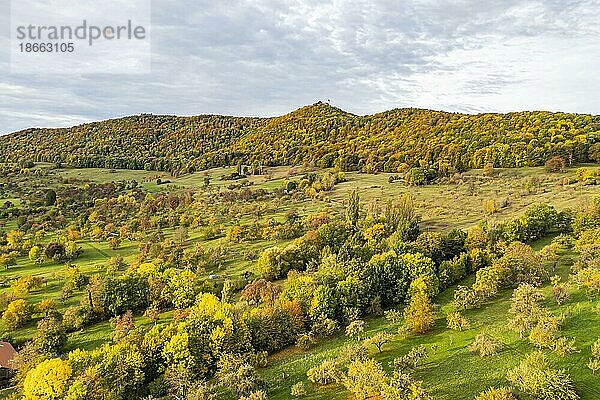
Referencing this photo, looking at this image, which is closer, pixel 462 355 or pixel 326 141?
pixel 462 355

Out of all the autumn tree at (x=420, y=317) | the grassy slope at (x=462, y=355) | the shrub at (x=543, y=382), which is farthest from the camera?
the autumn tree at (x=420, y=317)

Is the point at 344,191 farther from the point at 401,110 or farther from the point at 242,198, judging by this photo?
the point at 401,110

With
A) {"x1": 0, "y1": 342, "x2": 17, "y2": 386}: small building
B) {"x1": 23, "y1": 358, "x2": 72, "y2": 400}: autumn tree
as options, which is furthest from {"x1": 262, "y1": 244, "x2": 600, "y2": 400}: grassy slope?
{"x1": 0, "y1": 342, "x2": 17, "y2": 386}: small building

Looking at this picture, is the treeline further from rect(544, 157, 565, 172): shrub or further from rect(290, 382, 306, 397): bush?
rect(544, 157, 565, 172): shrub

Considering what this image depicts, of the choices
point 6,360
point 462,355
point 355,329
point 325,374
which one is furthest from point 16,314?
point 462,355

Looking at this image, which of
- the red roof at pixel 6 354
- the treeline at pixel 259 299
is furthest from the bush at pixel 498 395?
the red roof at pixel 6 354

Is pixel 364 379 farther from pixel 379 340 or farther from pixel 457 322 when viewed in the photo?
pixel 457 322

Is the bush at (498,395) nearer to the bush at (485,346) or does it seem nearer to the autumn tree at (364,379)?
the autumn tree at (364,379)
